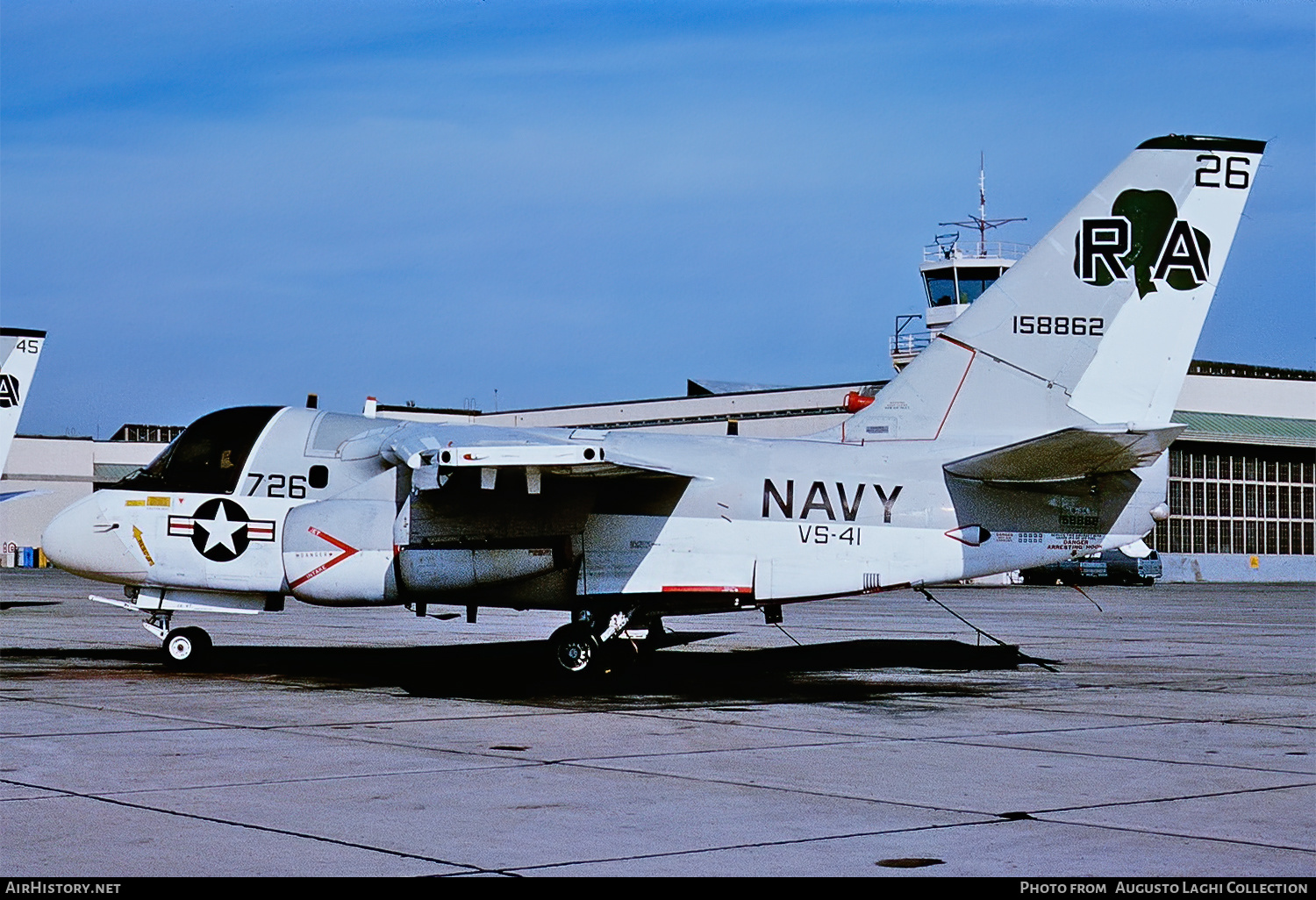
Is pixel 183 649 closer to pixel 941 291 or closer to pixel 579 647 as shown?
pixel 579 647

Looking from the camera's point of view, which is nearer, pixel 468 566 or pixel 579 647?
pixel 468 566

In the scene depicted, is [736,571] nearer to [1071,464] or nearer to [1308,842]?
[1071,464]

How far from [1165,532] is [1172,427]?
56280 mm

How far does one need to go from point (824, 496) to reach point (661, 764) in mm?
6651

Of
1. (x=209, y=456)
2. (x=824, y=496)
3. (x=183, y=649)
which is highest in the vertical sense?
(x=209, y=456)

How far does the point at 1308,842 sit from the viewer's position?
7.64 m

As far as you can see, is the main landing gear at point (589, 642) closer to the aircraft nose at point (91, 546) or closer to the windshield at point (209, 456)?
the windshield at point (209, 456)

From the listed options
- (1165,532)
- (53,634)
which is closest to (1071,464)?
(53,634)

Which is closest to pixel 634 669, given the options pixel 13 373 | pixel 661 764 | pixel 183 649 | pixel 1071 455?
pixel 183 649

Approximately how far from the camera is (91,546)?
17.5 m

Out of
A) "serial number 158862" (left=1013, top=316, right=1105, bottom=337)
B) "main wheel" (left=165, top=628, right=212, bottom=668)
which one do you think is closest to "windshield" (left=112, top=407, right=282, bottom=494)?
"main wheel" (left=165, top=628, right=212, bottom=668)

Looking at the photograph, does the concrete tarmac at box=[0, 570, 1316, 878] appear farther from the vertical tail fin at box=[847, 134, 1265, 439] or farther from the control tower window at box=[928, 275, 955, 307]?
the control tower window at box=[928, 275, 955, 307]

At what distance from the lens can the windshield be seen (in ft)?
56.8

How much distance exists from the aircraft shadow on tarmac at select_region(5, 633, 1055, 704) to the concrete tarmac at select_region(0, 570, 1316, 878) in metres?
0.10
